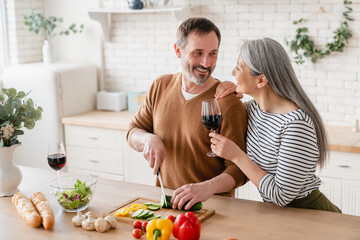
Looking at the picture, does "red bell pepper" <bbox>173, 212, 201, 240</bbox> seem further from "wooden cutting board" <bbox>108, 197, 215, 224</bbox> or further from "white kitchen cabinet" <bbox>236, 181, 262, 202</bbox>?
"white kitchen cabinet" <bbox>236, 181, 262, 202</bbox>

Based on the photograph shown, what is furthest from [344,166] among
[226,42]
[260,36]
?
[226,42]

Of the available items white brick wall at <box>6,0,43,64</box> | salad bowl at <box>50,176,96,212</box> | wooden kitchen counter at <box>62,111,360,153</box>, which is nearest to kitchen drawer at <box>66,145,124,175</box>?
wooden kitchen counter at <box>62,111,360,153</box>

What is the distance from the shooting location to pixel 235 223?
2.24 meters

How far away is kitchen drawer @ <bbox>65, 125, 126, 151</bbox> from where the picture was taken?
480 centimetres

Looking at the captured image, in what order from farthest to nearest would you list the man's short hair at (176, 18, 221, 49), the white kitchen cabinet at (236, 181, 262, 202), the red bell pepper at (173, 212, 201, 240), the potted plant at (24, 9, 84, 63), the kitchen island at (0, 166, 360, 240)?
the potted plant at (24, 9, 84, 63) < the white kitchen cabinet at (236, 181, 262, 202) < the man's short hair at (176, 18, 221, 49) < the kitchen island at (0, 166, 360, 240) < the red bell pepper at (173, 212, 201, 240)

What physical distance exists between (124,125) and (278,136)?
98.2 inches

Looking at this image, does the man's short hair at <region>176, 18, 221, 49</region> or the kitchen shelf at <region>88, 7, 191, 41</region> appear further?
the kitchen shelf at <region>88, 7, 191, 41</region>

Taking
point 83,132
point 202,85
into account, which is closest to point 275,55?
point 202,85

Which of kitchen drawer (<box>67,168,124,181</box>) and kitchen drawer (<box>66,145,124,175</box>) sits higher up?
kitchen drawer (<box>66,145,124,175</box>)

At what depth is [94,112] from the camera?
5.29 metres

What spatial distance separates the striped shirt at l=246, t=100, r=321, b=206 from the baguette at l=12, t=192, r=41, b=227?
3.22ft

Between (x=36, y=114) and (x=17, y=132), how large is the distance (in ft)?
0.43

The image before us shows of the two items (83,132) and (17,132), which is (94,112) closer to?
(83,132)

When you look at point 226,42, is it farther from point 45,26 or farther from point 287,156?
point 287,156
